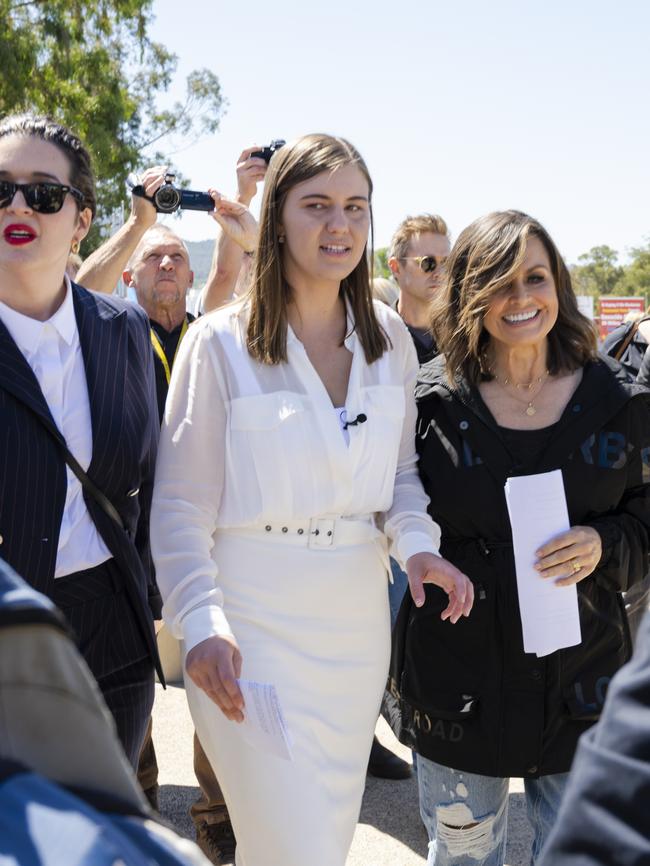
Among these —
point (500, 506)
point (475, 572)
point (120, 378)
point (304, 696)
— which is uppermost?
point (120, 378)

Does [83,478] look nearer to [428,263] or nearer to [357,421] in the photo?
[357,421]

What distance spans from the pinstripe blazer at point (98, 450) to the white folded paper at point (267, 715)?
0.46 m

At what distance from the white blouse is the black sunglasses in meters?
0.48

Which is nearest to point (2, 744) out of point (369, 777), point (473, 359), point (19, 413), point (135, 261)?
point (19, 413)

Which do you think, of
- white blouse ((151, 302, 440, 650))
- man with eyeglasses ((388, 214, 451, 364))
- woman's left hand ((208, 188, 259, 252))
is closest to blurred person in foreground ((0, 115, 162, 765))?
white blouse ((151, 302, 440, 650))

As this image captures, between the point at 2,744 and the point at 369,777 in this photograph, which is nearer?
the point at 2,744

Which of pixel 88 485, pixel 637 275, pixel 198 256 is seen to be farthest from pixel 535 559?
pixel 637 275

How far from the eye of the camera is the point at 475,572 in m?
2.97

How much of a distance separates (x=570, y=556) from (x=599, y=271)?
258ft

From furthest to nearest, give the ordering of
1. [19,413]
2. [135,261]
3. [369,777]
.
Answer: [135,261], [369,777], [19,413]

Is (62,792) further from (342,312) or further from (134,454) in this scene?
(342,312)

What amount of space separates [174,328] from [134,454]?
2557 mm

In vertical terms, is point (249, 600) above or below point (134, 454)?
below

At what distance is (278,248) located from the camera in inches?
115
